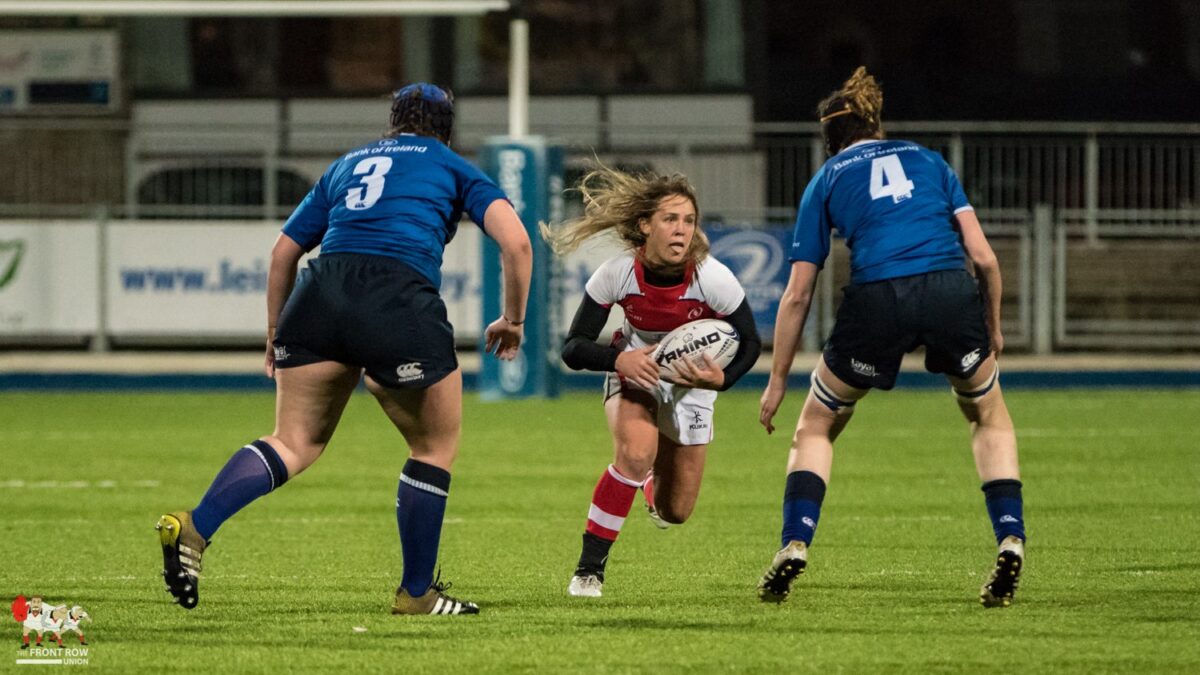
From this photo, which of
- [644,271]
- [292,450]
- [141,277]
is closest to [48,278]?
[141,277]

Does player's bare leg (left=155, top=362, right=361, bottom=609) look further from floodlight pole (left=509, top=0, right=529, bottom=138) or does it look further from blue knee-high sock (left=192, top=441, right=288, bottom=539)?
floodlight pole (left=509, top=0, right=529, bottom=138)

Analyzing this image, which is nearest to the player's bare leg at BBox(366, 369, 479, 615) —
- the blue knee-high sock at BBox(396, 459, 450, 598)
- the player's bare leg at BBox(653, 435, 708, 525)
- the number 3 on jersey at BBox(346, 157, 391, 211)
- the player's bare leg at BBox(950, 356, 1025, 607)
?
the blue knee-high sock at BBox(396, 459, 450, 598)

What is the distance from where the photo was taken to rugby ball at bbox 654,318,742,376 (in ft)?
26.8

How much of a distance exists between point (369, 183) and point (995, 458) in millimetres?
2517

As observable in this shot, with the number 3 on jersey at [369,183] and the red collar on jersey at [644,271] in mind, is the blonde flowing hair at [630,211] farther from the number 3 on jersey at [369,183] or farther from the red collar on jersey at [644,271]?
the number 3 on jersey at [369,183]

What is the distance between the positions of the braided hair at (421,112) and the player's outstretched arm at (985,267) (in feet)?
6.33

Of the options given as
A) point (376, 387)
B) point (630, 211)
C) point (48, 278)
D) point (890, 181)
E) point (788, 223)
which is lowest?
point (48, 278)

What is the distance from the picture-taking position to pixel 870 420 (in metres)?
17.5

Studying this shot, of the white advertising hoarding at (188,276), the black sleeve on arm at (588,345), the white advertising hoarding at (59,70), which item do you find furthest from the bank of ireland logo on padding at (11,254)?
the black sleeve on arm at (588,345)

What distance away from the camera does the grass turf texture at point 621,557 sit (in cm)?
679

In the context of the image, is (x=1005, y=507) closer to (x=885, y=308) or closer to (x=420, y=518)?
(x=885, y=308)

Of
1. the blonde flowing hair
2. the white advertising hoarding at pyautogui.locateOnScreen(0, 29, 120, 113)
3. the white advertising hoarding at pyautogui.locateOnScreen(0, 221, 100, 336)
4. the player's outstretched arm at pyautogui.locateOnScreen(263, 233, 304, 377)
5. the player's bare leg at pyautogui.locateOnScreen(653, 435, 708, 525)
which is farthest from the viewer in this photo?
the white advertising hoarding at pyautogui.locateOnScreen(0, 29, 120, 113)

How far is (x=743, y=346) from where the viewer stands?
27.1ft

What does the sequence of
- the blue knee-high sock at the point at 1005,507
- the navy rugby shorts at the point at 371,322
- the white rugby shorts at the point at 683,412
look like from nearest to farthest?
the navy rugby shorts at the point at 371,322 → the blue knee-high sock at the point at 1005,507 → the white rugby shorts at the point at 683,412
